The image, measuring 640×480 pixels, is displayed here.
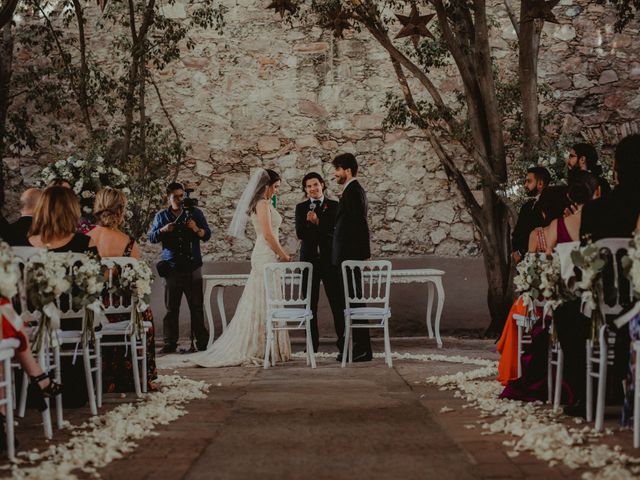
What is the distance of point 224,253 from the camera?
33.7ft

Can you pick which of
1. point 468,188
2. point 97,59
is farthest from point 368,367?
point 97,59

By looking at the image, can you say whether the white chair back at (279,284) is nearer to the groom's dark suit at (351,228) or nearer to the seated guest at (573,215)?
the groom's dark suit at (351,228)

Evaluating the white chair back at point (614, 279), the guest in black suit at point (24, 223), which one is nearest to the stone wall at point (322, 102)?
the guest in black suit at point (24, 223)

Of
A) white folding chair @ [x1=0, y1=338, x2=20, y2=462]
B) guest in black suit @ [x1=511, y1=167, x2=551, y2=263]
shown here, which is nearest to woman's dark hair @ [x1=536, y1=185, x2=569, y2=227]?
guest in black suit @ [x1=511, y1=167, x2=551, y2=263]

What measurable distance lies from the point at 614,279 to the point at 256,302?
162 inches

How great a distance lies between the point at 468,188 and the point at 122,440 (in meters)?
6.19

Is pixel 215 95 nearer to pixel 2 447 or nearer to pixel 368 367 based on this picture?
pixel 368 367

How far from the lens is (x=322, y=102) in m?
10.4

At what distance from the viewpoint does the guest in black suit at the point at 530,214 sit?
22.4 ft

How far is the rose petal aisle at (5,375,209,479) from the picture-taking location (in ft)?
11.0

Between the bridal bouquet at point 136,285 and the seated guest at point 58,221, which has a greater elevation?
the seated guest at point 58,221

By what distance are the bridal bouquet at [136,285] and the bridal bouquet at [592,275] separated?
8.31ft

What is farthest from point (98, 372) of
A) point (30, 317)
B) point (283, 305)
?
point (283, 305)

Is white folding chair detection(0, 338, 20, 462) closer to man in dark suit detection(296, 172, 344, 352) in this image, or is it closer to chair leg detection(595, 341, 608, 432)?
chair leg detection(595, 341, 608, 432)
